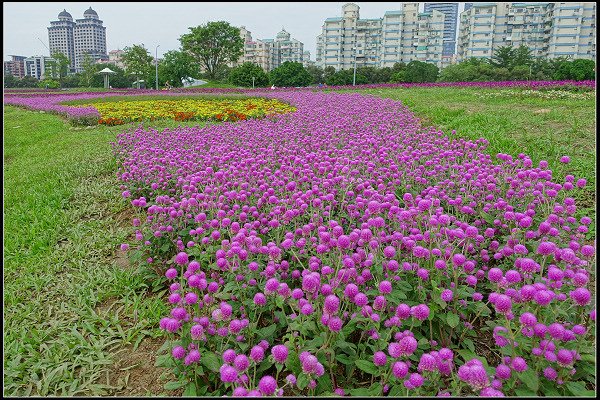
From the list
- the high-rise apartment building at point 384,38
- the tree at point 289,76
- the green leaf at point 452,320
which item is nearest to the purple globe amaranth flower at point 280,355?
the green leaf at point 452,320

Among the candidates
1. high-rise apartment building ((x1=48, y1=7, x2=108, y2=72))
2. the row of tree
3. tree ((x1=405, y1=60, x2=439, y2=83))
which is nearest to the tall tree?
the row of tree

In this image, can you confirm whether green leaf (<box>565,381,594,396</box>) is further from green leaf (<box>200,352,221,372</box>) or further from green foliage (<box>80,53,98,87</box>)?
green foliage (<box>80,53,98,87</box>)

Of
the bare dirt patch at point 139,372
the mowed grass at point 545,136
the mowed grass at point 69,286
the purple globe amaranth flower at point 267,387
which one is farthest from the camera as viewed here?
the mowed grass at point 545,136

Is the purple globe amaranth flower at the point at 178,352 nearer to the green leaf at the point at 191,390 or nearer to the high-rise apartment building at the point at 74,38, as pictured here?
the green leaf at the point at 191,390

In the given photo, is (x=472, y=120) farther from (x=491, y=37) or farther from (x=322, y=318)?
(x=491, y=37)

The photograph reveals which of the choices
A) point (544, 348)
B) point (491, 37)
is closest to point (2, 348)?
point (544, 348)

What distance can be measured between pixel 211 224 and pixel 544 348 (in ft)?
6.42

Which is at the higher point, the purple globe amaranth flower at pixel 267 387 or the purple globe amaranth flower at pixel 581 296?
the purple globe amaranth flower at pixel 581 296

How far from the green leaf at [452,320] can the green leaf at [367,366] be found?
0.39 meters

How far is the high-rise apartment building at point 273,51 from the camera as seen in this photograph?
4419 inches

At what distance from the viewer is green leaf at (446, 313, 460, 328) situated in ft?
6.31

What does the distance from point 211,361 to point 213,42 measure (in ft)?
167

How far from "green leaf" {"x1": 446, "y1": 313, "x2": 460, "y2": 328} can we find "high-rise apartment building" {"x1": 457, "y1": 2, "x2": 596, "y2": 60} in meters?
84.8

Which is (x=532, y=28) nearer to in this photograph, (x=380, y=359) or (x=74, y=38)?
(x=74, y=38)
